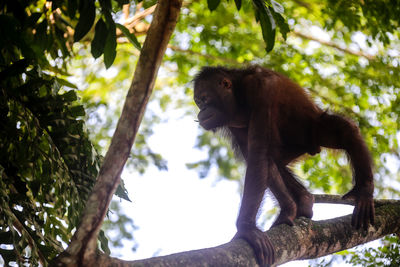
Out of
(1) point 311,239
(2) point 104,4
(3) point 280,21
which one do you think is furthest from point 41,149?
(1) point 311,239

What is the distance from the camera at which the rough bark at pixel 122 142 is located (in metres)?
1.87

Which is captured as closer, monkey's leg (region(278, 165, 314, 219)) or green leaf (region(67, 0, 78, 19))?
green leaf (region(67, 0, 78, 19))

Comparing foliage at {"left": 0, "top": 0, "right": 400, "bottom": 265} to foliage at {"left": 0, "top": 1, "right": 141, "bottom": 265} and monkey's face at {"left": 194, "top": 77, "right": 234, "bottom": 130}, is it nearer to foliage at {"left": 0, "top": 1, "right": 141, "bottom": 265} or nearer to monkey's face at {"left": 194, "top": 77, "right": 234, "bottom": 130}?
foliage at {"left": 0, "top": 1, "right": 141, "bottom": 265}

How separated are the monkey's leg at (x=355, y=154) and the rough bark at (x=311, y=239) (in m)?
0.10

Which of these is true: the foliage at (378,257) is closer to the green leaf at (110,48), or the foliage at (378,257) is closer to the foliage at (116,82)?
the foliage at (116,82)

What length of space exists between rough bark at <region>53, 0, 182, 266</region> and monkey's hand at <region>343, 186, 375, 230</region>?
2269mm

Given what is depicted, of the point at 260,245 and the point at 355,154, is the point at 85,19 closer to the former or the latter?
the point at 260,245

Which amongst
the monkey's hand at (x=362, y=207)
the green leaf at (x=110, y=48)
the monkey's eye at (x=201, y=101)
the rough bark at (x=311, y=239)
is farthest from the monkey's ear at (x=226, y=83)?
the green leaf at (x=110, y=48)

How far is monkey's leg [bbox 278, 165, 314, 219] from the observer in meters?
4.29

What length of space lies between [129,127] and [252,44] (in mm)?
5828

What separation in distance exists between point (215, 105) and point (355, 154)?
57.6 inches

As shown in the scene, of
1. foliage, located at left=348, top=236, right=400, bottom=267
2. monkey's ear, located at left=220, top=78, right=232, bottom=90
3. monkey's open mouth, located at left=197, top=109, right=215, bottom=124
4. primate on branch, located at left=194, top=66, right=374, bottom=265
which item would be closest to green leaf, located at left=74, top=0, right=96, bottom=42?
primate on branch, located at left=194, top=66, right=374, bottom=265

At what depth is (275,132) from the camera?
416 centimetres

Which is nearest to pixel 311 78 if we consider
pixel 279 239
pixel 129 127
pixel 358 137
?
pixel 358 137
